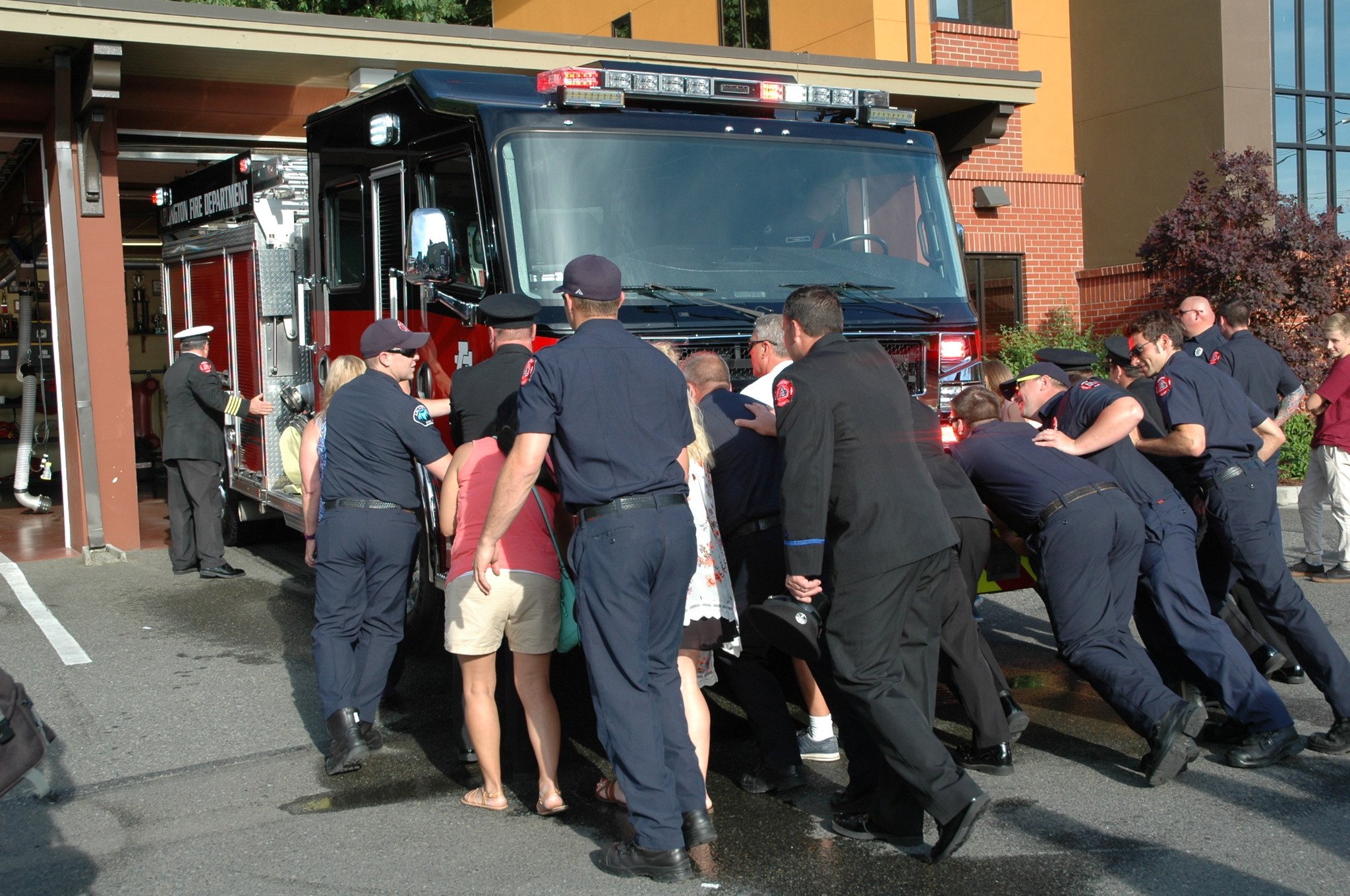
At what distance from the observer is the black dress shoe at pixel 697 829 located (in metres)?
4.31

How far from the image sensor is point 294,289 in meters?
8.06

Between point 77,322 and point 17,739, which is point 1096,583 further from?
point 77,322

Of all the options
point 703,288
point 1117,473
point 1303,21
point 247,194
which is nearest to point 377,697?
point 703,288

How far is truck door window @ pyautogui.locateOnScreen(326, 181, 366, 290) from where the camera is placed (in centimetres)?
693

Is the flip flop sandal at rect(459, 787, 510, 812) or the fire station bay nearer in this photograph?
the flip flop sandal at rect(459, 787, 510, 812)

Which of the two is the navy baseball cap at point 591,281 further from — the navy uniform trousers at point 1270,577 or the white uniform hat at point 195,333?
the white uniform hat at point 195,333

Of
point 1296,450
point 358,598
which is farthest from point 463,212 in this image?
point 1296,450

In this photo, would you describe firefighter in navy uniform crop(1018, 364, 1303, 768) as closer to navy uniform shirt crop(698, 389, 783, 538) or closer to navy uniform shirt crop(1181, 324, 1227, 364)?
navy uniform shirt crop(698, 389, 783, 538)

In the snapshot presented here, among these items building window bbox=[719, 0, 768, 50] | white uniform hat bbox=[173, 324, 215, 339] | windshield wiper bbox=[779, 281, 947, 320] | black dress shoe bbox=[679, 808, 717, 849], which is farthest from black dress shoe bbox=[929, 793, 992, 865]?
building window bbox=[719, 0, 768, 50]

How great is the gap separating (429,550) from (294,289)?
8.64ft

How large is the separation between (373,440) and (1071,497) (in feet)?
9.15

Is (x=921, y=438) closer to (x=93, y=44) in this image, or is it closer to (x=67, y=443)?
(x=93, y=44)

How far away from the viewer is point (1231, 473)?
5559 millimetres

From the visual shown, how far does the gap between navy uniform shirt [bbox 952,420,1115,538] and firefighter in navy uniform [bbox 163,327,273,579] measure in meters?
5.42
